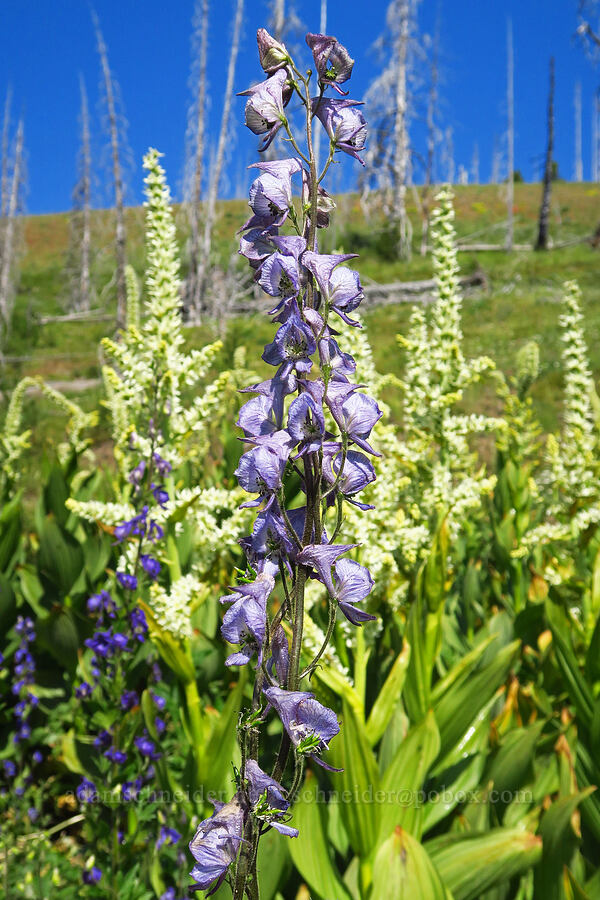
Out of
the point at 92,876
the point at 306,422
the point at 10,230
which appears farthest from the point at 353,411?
the point at 10,230

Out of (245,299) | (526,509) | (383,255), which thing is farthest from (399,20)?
(526,509)

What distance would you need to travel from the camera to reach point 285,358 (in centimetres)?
89

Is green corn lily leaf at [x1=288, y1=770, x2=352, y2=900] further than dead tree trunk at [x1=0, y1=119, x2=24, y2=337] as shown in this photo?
No

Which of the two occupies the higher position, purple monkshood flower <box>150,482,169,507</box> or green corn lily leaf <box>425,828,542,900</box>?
purple monkshood flower <box>150,482,169,507</box>

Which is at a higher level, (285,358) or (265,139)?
(265,139)

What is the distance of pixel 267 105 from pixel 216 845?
3.40 feet

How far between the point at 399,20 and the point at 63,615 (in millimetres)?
38048

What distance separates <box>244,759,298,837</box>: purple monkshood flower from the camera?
2.60 feet

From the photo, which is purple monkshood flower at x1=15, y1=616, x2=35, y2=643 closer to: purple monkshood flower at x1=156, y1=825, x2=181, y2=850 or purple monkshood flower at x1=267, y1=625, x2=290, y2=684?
purple monkshood flower at x1=156, y1=825, x2=181, y2=850

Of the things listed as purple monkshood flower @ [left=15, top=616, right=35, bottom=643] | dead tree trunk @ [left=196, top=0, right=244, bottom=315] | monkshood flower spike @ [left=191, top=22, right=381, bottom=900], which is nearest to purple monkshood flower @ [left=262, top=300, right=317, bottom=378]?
monkshood flower spike @ [left=191, top=22, right=381, bottom=900]

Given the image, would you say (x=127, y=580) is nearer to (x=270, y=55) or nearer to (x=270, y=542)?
(x=270, y=542)

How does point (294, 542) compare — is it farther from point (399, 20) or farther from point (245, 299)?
point (399, 20)

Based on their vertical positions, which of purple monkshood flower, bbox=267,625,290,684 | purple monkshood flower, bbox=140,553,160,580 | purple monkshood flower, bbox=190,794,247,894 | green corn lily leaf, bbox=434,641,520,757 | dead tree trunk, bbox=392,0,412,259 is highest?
dead tree trunk, bbox=392,0,412,259

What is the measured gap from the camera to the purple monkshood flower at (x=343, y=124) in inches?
37.7
